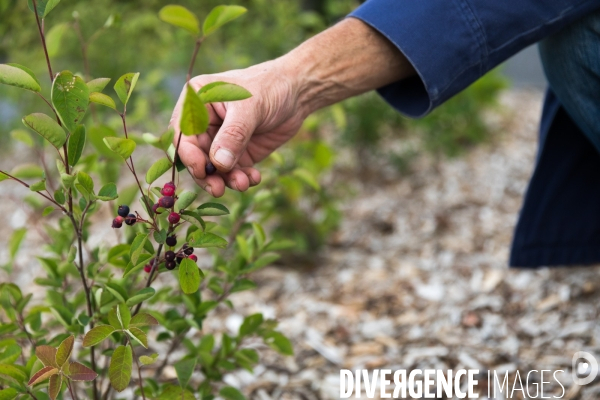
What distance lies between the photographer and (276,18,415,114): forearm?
1.13m

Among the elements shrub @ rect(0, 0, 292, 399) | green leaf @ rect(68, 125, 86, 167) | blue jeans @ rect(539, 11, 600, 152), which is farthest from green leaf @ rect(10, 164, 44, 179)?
blue jeans @ rect(539, 11, 600, 152)

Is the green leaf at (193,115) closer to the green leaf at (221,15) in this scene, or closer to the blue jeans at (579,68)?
the green leaf at (221,15)

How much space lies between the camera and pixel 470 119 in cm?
293

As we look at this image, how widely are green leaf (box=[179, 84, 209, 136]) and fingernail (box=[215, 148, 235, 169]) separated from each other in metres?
0.18

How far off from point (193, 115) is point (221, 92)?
7 cm

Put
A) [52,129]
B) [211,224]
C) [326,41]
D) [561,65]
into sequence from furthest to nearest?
[561,65], [326,41], [211,224], [52,129]

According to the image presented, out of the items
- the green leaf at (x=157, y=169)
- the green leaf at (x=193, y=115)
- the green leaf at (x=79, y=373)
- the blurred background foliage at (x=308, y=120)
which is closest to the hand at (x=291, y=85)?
the green leaf at (x=157, y=169)

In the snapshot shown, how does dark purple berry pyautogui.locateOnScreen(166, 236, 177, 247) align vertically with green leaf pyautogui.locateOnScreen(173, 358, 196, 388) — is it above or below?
above

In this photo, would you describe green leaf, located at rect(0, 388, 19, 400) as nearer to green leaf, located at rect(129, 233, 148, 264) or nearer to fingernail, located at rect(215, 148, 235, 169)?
green leaf, located at rect(129, 233, 148, 264)

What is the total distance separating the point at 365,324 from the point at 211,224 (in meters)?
0.99

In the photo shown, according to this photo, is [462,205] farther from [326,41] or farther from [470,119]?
[326,41]

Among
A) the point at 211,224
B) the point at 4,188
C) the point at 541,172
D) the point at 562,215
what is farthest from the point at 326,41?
the point at 4,188

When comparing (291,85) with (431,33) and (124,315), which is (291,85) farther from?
(124,315)

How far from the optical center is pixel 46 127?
2.49 ft
